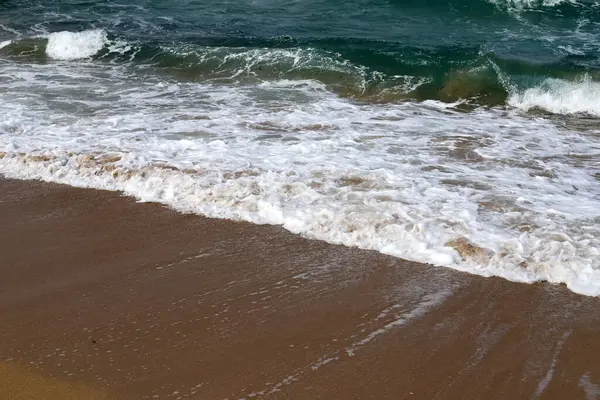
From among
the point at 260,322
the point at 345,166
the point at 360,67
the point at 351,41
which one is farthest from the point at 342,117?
the point at 260,322

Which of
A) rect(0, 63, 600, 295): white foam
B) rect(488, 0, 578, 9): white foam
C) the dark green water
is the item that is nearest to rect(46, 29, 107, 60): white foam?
the dark green water

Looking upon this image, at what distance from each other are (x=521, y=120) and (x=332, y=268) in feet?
20.3

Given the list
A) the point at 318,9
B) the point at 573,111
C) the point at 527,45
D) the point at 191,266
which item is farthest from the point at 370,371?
the point at 318,9

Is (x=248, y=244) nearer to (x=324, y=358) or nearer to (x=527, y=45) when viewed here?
(x=324, y=358)

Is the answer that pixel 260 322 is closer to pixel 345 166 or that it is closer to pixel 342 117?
pixel 345 166

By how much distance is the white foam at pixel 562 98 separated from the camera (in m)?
11.1

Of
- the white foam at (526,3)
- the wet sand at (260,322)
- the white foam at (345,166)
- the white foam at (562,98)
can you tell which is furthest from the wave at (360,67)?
the wet sand at (260,322)

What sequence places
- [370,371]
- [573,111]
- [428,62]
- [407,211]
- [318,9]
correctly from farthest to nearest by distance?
[318,9] → [428,62] → [573,111] → [407,211] → [370,371]

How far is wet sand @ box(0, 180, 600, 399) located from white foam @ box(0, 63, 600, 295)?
0.39m

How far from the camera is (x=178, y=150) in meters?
7.77

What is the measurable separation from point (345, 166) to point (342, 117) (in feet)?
8.26

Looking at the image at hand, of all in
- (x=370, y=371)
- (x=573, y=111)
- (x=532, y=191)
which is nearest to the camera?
(x=370, y=371)

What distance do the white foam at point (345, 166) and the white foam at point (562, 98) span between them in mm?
847

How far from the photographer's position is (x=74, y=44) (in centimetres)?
1444
